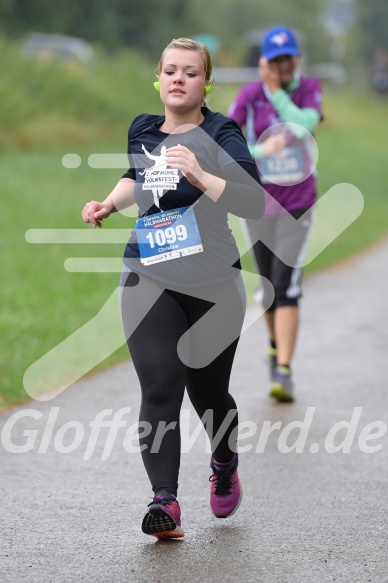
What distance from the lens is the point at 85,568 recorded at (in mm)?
4422

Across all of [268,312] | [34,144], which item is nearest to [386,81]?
[34,144]

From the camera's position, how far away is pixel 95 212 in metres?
4.84

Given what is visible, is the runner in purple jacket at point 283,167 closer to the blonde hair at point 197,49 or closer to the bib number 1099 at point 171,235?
the blonde hair at point 197,49

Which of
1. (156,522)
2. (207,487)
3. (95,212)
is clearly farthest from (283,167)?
(156,522)

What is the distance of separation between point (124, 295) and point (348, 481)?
1.66m

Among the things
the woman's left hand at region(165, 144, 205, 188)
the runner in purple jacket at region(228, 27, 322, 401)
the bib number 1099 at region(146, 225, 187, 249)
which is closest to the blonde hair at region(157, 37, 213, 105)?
the woman's left hand at region(165, 144, 205, 188)

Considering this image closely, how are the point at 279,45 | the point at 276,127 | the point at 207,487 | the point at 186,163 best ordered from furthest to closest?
the point at 276,127, the point at 279,45, the point at 207,487, the point at 186,163

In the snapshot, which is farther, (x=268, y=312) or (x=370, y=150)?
(x=370, y=150)

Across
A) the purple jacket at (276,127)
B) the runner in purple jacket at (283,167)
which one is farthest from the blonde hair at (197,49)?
the purple jacket at (276,127)

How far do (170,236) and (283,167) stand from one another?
10.9 feet

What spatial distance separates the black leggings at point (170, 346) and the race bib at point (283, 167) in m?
3.05

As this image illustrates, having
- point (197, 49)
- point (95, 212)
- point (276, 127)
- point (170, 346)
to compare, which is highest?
point (197, 49)

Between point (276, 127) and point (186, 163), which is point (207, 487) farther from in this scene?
point (276, 127)

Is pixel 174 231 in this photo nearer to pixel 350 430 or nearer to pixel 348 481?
pixel 348 481
